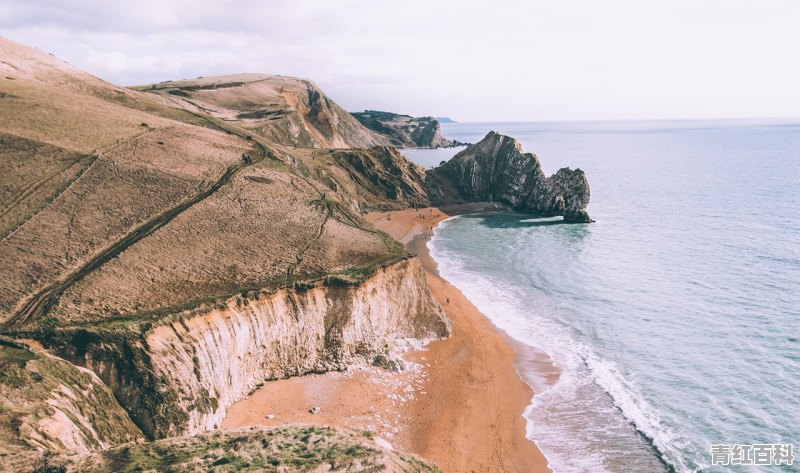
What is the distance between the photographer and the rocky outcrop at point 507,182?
95438 mm

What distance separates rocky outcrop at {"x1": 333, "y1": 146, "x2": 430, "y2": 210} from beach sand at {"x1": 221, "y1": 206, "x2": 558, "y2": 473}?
2344 inches

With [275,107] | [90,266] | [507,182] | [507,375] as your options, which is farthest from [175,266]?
[275,107]

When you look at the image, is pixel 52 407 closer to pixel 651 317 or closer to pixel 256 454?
pixel 256 454

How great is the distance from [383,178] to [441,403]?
75.0 metres

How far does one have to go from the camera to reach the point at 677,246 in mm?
70750

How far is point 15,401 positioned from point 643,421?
3594 centimetres

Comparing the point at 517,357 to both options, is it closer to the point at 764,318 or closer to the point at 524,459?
the point at 524,459

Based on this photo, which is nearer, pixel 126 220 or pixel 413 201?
pixel 126 220

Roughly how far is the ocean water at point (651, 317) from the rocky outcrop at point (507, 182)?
461cm

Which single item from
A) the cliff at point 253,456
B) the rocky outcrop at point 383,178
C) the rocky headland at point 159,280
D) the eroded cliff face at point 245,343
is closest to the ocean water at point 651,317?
the rocky headland at point 159,280

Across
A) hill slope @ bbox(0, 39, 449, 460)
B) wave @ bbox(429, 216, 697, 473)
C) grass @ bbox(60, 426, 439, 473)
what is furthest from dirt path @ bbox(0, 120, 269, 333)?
wave @ bbox(429, 216, 697, 473)

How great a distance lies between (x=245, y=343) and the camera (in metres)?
33.2

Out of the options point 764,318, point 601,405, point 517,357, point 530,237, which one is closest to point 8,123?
point 517,357

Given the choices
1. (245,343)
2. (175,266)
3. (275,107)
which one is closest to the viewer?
(245,343)
